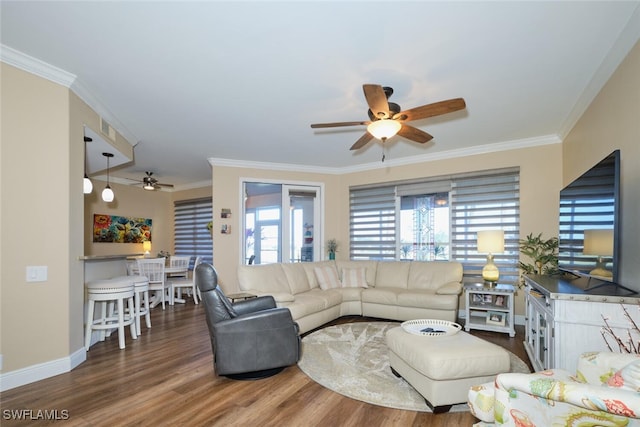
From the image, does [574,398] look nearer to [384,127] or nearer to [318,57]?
[384,127]

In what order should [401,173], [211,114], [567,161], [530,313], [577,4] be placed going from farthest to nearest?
[401,173] → [567,161] → [211,114] → [530,313] → [577,4]

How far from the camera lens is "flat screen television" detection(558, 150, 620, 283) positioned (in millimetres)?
2211

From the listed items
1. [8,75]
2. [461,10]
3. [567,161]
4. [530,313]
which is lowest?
[530,313]

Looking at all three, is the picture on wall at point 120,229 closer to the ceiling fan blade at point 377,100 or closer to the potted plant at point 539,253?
the ceiling fan blade at point 377,100

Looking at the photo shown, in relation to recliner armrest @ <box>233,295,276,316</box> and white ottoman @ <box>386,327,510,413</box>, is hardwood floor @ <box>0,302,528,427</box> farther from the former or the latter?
recliner armrest @ <box>233,295,276,316</box>

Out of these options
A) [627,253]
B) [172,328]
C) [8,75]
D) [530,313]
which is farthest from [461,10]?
[172,328]

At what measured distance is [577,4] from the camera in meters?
1.89

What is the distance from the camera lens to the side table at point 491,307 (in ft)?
13.2

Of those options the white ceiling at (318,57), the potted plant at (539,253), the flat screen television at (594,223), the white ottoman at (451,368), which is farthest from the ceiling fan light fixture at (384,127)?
the potted plant at (539,253)

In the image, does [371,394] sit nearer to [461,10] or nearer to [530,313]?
[530,313]

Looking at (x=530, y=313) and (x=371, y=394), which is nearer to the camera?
(x=371, y=394)

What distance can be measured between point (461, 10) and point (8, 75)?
3.36 metres

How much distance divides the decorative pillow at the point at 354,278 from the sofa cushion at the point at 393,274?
232 millimetres

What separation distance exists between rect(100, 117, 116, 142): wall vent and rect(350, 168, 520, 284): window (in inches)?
153
